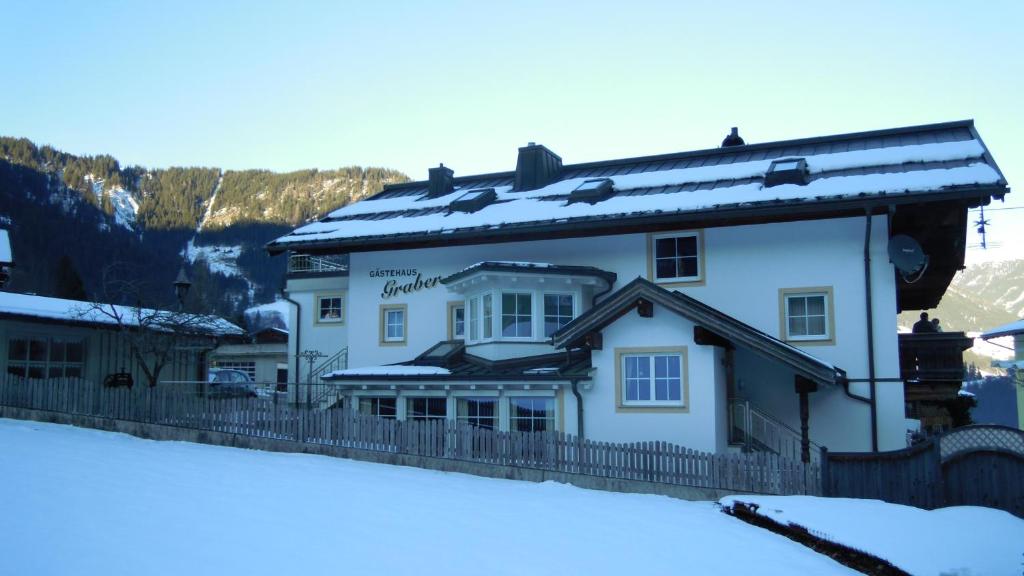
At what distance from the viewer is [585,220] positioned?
22797mm

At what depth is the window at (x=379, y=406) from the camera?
893 inches

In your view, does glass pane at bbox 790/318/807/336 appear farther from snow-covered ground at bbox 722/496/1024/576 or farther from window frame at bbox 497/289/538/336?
snow-covered ground at bbox 722/496/1024/576

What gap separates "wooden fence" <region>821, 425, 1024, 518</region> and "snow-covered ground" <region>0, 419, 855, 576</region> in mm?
2633

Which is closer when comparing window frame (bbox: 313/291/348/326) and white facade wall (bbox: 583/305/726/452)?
white facade wall (bbox: 583/305/726/452)

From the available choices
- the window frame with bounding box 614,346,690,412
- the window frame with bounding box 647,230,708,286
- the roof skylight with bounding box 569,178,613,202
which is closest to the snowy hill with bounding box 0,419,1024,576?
the window frame with bounding box 614,346,690,412

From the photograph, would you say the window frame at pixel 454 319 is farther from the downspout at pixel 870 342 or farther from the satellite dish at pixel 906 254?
the satellite dish at pixel 906 254

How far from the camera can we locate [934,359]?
21531mm

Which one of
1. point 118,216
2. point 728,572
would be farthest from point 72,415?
point 118,216

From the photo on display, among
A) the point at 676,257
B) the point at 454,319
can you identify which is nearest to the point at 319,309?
the point at 454,319

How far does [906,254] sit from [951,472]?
6810 mm

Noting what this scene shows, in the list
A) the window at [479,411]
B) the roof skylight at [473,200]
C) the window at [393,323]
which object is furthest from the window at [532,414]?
the roof skylight at [473,200]

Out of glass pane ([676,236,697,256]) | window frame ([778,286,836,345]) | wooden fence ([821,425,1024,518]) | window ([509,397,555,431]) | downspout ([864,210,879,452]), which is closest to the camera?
wooden fence ([821,425,1024,518])

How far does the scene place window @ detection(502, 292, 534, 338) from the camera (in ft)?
74.7

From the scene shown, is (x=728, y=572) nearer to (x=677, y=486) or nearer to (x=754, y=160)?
(x=677, y=486)
